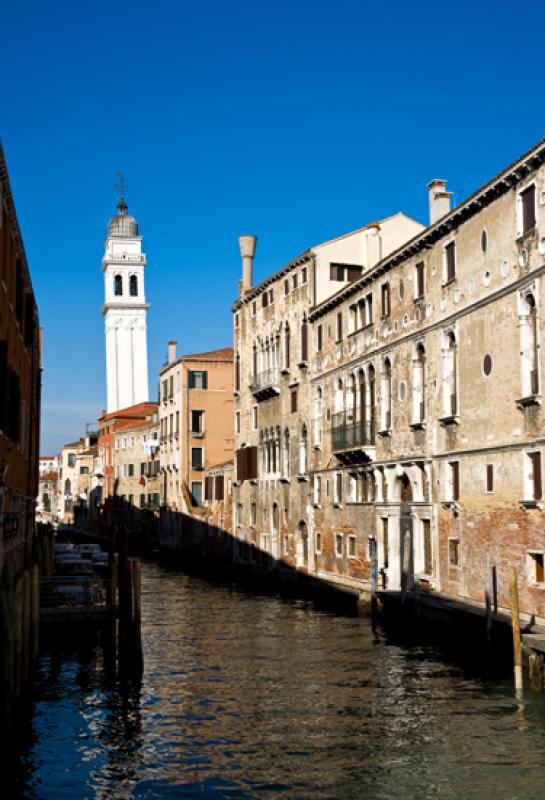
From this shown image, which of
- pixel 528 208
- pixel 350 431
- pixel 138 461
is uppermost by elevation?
pixel 528 208

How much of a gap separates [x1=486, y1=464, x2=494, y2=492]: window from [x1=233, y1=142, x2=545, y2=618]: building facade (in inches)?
2.0

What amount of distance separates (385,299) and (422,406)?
393 centimetres

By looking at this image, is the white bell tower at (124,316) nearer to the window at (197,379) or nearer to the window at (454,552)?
the window at (197,379)

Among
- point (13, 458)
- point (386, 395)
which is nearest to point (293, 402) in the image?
point (386, 395)

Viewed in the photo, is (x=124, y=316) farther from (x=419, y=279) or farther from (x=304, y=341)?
(x=419, y=279)

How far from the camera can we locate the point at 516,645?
1548 cm

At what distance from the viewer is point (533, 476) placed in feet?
64.8

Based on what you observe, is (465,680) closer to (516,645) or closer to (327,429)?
(516,645)

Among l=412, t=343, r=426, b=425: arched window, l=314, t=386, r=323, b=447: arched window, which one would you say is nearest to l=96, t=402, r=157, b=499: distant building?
l=314, t=386, r=323, b=447: arched window

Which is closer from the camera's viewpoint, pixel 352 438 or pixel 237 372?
pixel 352 438

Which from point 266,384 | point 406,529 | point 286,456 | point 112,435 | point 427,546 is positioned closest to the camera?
point 427,546

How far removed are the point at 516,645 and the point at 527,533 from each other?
4.63 metres

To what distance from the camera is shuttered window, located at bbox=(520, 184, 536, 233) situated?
1986cm

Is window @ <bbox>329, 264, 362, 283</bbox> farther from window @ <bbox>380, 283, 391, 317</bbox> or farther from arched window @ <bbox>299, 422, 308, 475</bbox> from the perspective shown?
window @ <bbox>380, 283, 391, 317</bbox>
